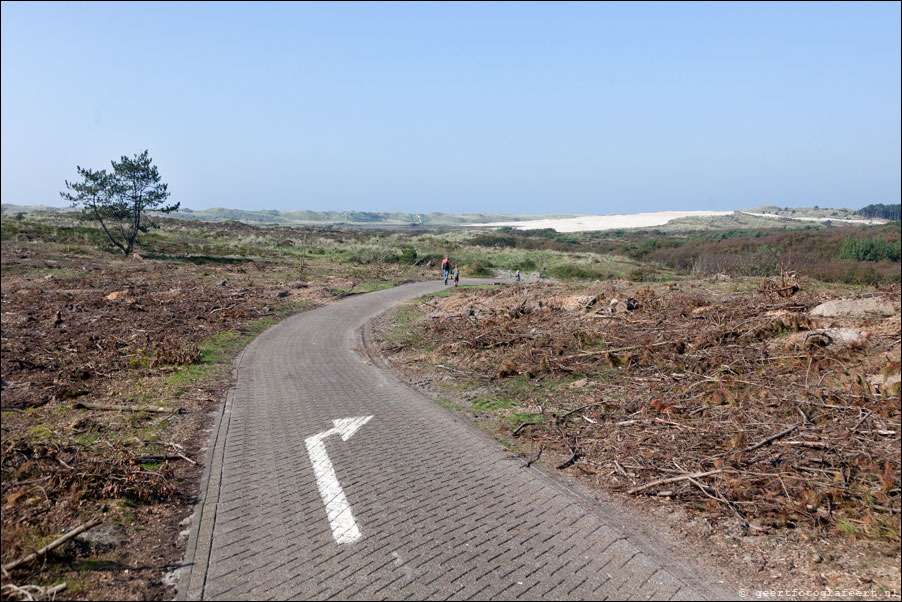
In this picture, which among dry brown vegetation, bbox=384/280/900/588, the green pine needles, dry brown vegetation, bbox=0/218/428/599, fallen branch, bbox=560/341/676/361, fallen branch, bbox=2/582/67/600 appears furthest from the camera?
the green pine needles

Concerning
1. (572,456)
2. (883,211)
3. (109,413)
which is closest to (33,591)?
(109,413)

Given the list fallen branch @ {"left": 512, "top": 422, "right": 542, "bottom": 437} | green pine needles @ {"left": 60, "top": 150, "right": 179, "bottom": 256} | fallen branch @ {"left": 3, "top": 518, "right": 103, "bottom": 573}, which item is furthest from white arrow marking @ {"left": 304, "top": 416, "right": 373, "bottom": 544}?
green pine needles @ {"left": 60, "top": 150, "right": 179, "bottom": 256}

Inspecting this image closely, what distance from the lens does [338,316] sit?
20.0 metres

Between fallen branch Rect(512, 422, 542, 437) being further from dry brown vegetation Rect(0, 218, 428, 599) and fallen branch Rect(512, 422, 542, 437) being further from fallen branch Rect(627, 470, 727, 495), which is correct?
dry brown vegetation Rect(0, 218, 428, 599)

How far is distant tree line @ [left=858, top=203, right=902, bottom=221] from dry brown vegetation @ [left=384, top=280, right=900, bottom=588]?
155 m

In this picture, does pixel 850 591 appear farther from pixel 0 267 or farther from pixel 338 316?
pixel 0 267

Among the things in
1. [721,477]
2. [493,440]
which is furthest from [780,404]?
[493,440]

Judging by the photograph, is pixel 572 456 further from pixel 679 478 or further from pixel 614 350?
pixel 614 350

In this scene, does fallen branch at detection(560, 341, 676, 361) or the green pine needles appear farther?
the green pine needles

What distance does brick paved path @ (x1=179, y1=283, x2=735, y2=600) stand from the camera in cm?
439

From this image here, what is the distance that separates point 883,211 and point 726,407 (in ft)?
559

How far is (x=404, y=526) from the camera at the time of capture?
536cm

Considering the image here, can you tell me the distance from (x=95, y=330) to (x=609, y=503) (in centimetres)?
1401

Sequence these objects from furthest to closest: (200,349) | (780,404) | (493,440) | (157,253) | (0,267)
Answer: (157,253) → (0,267) → (200,349) → (493,440) → (780,404)
